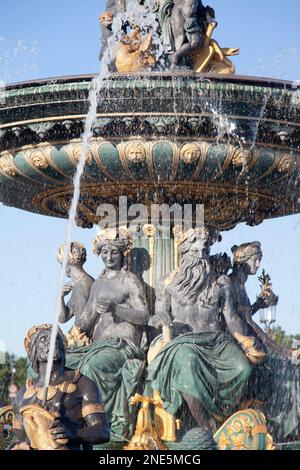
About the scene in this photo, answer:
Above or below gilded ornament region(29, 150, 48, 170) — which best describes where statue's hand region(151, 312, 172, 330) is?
below

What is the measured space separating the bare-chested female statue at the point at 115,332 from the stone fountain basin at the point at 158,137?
2.00 ft

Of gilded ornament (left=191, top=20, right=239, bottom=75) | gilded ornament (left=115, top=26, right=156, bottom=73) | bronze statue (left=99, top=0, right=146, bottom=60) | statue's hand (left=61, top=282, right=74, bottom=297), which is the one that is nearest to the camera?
gilded ornament (left=115, top=26, right=156, bottom=73)

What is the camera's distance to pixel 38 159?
1055 centimetres

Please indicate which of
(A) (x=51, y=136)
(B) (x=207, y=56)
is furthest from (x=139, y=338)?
(B) (x=207, y=56)

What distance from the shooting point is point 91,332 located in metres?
10.7

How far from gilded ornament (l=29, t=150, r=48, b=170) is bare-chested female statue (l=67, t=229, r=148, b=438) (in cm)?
77

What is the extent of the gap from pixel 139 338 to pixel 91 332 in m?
0.47

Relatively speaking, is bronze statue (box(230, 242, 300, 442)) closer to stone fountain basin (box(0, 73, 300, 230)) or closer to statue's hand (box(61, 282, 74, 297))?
stone fountain basin (box(0, 73, 300, 230))

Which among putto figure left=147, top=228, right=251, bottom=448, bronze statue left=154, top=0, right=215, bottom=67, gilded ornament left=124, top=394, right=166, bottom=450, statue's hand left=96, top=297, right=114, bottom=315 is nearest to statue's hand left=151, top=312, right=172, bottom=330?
putto figure left=147, top=228, right=251, bottom=448

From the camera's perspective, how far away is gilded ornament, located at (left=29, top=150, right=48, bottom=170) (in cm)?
1052

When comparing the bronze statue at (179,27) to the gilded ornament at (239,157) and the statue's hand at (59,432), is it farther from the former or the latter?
the statue's hand at (59,432)

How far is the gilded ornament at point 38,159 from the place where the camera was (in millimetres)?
10523

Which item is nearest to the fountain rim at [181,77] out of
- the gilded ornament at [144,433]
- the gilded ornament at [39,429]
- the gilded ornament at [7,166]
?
the gilded ornament at [7,166]

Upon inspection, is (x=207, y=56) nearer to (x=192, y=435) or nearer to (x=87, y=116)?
(x=87, y=116)
